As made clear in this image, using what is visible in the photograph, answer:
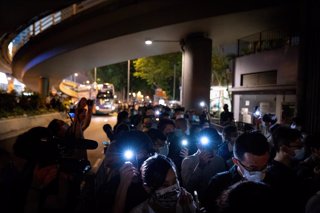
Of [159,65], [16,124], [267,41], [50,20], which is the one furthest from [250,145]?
[159,65]

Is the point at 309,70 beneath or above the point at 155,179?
above

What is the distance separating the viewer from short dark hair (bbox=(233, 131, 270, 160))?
2.97m

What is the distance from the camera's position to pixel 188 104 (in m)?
18.2

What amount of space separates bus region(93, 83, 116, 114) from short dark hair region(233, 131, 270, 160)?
39.9 metres

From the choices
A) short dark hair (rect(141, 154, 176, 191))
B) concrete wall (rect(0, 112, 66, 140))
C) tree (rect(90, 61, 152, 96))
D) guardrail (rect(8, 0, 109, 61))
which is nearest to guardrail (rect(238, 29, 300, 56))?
guardrail (rect(8, 0, 109, 61))

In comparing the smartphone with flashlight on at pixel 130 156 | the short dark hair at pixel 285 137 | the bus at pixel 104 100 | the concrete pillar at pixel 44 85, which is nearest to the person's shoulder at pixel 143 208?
the smartphone with flashlight on at pixel 130 156

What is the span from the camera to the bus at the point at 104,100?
4231cm

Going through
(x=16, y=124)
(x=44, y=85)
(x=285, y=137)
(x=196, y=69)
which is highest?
(x=196, y=69)

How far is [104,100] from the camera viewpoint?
43.3 meters

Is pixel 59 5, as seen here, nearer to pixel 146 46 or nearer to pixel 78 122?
pixel 146 46

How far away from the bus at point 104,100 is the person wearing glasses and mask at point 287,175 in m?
39.3

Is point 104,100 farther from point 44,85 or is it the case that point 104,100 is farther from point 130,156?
point 130,156

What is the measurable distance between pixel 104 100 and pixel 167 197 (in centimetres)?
4159

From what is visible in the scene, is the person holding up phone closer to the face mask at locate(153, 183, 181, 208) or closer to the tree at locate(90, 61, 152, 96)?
the face mask at locate(153, 183, 181, 208)
